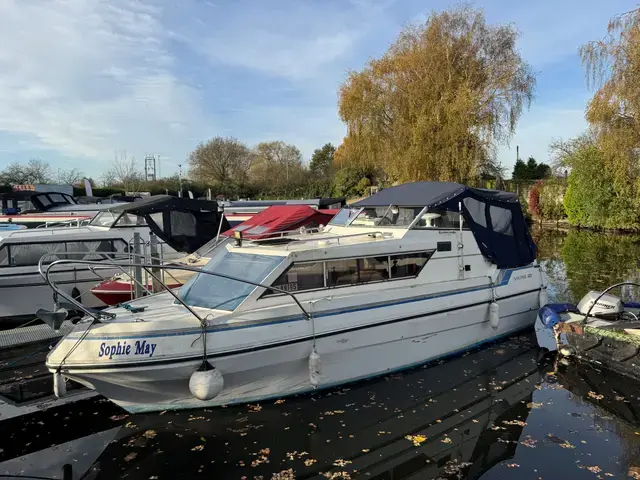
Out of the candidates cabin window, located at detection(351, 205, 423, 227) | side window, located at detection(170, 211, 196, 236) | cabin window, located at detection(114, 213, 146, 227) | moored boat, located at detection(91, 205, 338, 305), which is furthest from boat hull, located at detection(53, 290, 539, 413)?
cabin window, located at detection(114, 213, 146, 227)

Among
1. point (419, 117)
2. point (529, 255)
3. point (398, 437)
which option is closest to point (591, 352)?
point (529, 255)

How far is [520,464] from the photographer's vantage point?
5.31m

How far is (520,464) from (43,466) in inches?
206

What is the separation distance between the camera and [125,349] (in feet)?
19.3

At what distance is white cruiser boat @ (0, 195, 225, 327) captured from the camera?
11.2 metres

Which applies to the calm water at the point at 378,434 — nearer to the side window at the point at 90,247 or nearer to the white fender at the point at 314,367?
the white fender at the point at 314,367

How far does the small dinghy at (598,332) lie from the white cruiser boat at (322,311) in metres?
0.73

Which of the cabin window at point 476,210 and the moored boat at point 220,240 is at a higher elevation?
the cabin window at point 476,210

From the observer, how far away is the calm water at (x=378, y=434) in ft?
17.4

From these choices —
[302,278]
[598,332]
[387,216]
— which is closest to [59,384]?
[302,278]

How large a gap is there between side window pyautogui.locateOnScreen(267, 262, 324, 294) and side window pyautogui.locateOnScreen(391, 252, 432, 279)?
132cm

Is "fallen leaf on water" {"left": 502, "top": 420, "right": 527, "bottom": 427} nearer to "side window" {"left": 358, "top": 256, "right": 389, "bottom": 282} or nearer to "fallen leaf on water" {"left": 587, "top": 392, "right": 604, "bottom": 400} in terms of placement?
"fallen leaf on water" {"left": 587, "top": 392, "right": 604, "bottom": 400}

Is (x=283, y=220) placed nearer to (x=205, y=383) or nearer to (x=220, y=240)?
(x=220, y=240)

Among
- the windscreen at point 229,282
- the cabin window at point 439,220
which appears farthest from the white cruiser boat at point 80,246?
the cabin window at point 439,220
